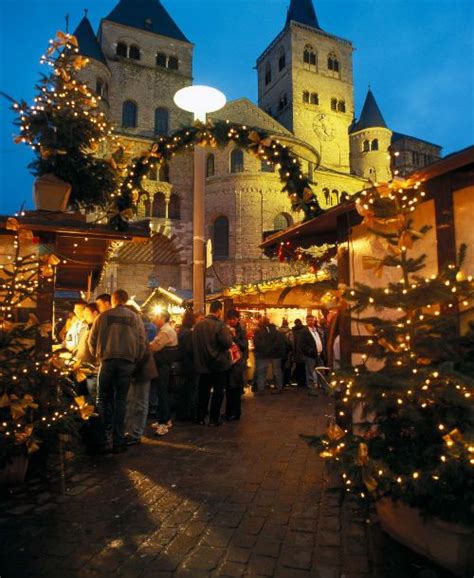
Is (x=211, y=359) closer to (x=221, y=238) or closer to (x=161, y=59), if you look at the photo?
(x=221, y=238)

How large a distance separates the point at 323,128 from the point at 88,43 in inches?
862

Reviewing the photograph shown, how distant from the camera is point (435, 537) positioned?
9.34 ft

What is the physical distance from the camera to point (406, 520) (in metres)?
3.07

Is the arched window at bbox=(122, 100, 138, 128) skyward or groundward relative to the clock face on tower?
groundward

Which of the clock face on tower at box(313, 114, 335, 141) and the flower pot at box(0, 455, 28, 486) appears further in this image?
the clock face on tower at box(313, 114, 335, 141)

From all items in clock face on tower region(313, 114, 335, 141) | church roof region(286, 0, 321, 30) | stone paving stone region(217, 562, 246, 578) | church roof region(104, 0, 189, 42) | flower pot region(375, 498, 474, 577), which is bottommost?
stone paving stone region(217, 562, 246, 578)

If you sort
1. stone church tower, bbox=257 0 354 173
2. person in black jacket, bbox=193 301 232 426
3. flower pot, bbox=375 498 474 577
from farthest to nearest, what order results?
stone church tower, bbox=257 0 354 173, person in black jacket, bbox=193 301 232 426, flower pot, bbox=375 498 474 577

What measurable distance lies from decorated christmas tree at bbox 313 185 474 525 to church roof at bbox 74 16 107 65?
35.9 m

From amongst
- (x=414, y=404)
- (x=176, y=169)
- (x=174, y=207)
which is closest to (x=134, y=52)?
(x=176, y=169)

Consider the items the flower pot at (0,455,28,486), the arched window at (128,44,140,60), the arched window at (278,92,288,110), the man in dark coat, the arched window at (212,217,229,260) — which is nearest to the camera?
the flower pot at (0,455,28,486)

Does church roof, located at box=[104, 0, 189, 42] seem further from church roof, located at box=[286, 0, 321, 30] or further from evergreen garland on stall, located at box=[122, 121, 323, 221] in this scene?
evergreen garland on stall, located at box=[122, 121, 323, 221]

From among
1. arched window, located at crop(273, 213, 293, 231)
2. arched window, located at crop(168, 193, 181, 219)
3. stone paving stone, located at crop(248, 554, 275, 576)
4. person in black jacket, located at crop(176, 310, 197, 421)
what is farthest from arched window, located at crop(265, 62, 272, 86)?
stone paving stone, located at crop(248, 554, 275, 576)

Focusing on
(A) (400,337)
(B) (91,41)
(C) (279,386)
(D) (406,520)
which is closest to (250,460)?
(D) (406,520)

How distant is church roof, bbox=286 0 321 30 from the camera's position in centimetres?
4806
